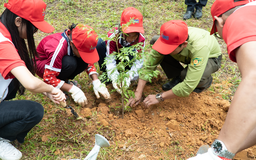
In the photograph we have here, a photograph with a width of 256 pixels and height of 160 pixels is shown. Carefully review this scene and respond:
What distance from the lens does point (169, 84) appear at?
2.93 meters

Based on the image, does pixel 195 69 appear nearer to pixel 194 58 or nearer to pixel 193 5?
pixel 194 58

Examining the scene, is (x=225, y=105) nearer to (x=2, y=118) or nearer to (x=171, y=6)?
(x=2, y=118)

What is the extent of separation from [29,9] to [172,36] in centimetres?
138

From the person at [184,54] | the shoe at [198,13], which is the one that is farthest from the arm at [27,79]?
the shoe at [198,13]

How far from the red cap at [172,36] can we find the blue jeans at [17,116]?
4.70 ft

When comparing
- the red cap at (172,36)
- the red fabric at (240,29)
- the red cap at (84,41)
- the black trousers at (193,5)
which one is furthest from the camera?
the black trousers at (193,5)

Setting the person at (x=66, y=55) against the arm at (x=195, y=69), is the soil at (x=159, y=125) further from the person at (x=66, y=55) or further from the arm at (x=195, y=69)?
the arm at (x=195, y=69)

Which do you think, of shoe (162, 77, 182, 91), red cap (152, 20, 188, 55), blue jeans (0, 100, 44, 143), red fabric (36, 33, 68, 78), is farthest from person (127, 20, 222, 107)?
blue jeans (0, 100, 44, 143)

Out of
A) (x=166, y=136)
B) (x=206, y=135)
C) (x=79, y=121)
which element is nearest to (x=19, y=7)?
(x=79, y=121)

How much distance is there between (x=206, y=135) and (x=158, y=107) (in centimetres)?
67

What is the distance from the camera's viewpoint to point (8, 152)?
6.17 feet

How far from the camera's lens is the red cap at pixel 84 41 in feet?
7.04

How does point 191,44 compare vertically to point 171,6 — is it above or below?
above

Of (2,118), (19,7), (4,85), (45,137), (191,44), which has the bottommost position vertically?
(45,137)
